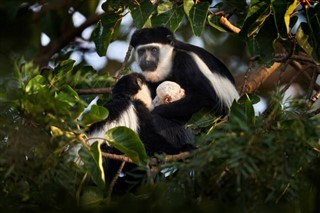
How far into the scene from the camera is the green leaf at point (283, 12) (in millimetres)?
3215

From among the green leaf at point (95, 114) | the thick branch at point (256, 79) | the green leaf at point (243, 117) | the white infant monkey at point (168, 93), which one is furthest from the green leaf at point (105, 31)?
the green leaf at point (243, 117)

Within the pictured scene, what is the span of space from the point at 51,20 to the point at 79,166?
2691mm

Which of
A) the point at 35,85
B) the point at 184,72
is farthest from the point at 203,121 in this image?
the point at 184,72

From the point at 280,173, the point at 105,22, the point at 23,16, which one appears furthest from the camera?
the point at 23,16

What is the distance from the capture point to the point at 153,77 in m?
4.44

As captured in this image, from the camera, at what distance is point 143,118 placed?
400cm

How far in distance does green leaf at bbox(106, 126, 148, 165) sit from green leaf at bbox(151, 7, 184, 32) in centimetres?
127

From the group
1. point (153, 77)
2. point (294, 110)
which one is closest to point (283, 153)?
point (294, 110)

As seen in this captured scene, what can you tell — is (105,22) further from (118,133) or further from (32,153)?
(32,153)

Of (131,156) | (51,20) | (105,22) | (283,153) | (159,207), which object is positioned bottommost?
(51,20)

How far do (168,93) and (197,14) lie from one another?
2.24 feet

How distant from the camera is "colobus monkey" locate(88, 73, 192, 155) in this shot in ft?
12.5

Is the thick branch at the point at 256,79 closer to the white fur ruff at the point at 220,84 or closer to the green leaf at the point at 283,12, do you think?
the white fur ruff at the point at 220,84

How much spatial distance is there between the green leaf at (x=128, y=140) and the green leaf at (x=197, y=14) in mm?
1060
